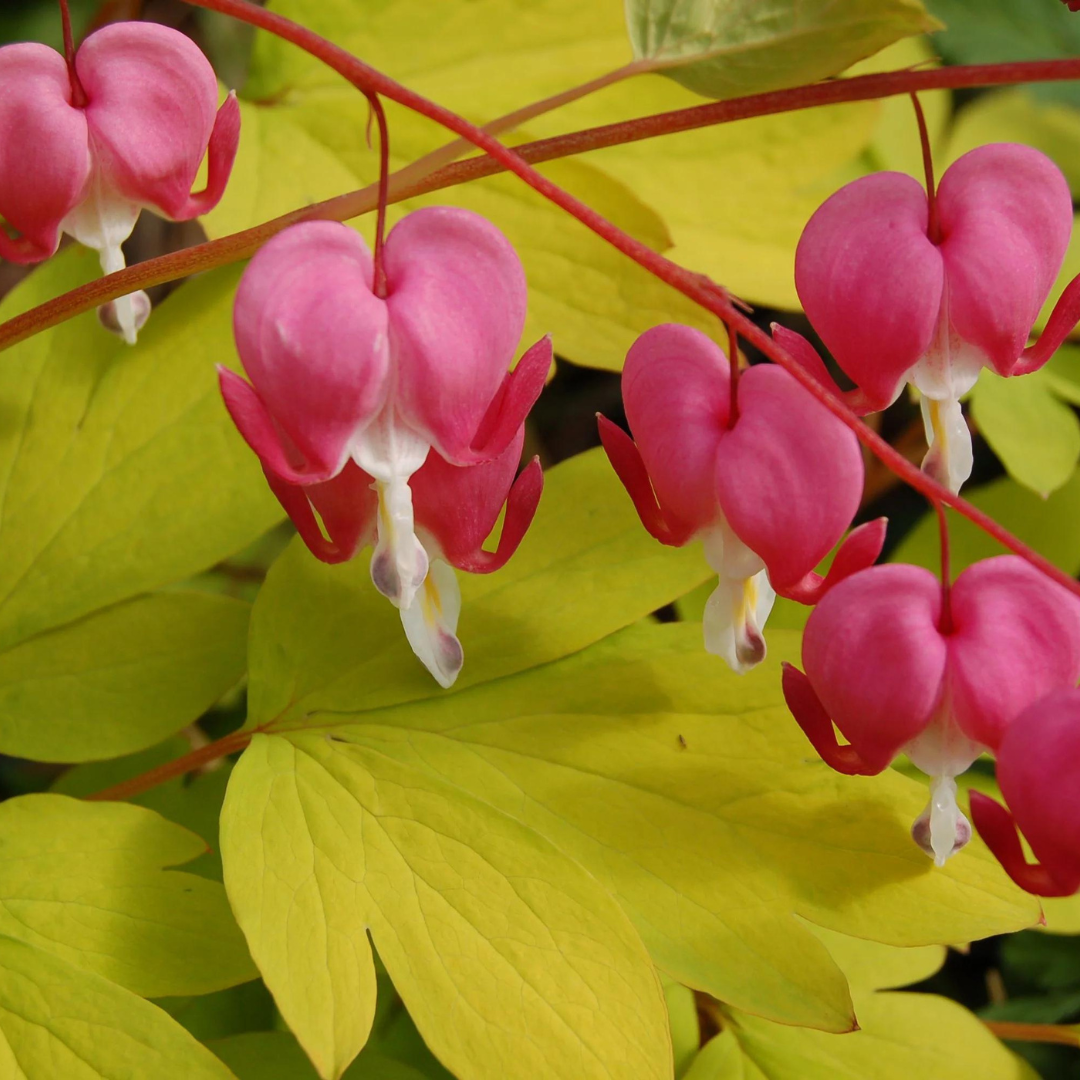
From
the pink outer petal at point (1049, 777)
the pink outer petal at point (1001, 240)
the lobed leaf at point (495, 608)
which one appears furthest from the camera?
the lobed leaf at point (495, 608)

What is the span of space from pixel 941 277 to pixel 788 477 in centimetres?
13

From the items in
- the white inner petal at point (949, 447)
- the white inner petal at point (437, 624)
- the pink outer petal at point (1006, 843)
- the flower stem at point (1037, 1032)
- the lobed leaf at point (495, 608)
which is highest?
the white inner petal at point (949, 447)

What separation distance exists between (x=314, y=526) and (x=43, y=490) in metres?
0.33

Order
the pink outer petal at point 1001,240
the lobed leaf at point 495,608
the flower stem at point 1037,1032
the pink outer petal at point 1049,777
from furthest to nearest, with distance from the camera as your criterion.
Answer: the flower stem at point 1037,1032, the lobed leaf at point 495,608, the pink outer petal at point 1001,240, the pink outer petal at point 1049,777

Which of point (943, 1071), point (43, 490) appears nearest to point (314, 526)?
→ point (43, 490)

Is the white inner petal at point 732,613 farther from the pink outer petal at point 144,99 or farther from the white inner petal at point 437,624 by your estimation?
the pink outer petal at point 144,99

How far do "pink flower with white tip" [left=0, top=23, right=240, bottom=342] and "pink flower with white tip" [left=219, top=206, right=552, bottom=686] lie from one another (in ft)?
0.50

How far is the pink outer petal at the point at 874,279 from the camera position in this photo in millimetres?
564

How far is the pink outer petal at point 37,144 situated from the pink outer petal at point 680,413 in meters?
0.31

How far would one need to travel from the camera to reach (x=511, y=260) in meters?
0.53

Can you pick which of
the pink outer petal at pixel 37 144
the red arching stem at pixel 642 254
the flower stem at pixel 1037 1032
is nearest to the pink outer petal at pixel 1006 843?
the red arching stem at pixel 642 254

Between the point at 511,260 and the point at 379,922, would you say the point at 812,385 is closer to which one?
the point at 511,260

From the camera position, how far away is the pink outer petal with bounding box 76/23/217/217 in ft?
1.97

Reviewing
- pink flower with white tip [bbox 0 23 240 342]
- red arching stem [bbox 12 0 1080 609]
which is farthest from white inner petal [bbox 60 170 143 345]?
red arching stem [bbox 12 0 1080 609]
